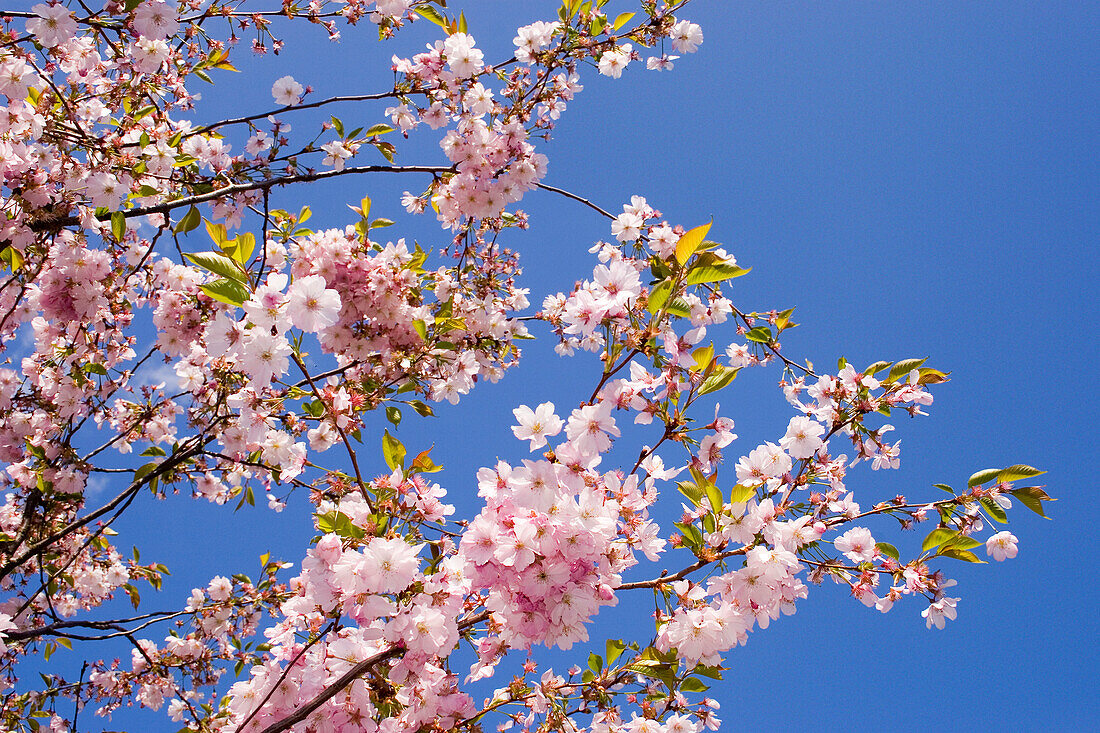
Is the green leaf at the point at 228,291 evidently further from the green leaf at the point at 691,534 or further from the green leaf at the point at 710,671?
the green leaf at the point at 710,671

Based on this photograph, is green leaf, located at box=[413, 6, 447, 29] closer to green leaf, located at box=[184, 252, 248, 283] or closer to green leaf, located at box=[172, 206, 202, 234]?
green leaf, located at box=[172, 206, 202, 234]

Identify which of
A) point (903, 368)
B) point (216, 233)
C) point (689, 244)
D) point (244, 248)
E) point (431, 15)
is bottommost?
point (903, 368)

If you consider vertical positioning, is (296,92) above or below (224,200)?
above

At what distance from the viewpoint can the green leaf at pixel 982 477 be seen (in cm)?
215

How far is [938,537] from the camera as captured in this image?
6.91 feet

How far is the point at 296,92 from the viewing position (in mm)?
4387

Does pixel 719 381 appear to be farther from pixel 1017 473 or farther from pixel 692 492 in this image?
pixel 1017 473

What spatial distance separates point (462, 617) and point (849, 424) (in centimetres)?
170

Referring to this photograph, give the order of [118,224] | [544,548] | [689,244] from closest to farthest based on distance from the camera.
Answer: [544,548]
[689,244]
[118,224]

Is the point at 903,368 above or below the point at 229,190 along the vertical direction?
below

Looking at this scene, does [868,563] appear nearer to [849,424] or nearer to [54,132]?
[849,424]

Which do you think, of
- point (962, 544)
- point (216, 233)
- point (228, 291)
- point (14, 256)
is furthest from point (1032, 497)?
point (14, 256)

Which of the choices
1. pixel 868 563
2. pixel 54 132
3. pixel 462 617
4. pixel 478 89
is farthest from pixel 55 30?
pixel 868 563

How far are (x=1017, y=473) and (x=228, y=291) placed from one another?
2.64 m
